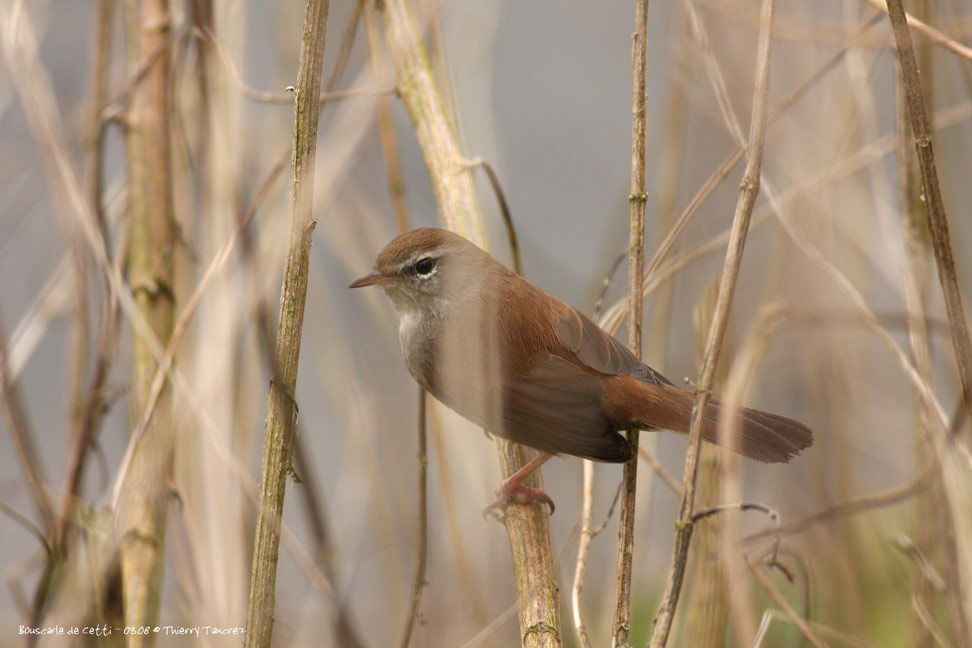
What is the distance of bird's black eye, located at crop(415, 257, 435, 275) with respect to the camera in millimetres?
2854

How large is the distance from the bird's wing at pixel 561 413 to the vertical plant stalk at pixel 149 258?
0.96 meters

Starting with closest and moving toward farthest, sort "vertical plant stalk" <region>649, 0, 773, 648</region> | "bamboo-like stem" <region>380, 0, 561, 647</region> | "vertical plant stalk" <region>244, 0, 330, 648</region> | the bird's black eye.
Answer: "vertical plant stalk" <region>244, 0, 330, 648</region>, "vertical plant stalk" <region>649, 0, 773, 648</region>, "bamboo-like stem" <region>380, 0, 561, 647</region>, the bird's black eye

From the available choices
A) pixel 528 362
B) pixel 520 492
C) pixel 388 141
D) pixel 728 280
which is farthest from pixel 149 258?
pixel 728 280

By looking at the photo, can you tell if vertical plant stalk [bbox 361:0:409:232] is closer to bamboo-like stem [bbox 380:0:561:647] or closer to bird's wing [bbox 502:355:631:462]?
bamboo-like stem [bbox 380:0:561:647]

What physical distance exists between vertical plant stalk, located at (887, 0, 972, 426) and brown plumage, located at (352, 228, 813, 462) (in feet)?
2.48

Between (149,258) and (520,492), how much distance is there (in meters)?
1.33

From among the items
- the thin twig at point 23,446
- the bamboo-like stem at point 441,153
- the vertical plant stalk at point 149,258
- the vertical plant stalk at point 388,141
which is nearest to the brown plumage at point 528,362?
the bamboo-like stem at point 441,153

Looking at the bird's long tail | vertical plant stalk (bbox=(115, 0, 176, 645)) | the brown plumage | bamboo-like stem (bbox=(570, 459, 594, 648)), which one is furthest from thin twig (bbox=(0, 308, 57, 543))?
the bird's long tail

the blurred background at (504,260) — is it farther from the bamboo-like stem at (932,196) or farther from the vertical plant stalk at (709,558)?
the bamboo-like stem at (932,196)

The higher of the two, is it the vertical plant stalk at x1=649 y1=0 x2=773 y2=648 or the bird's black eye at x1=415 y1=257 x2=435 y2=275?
the bird's black eye at x1=415 y1=257 x2=435 y2=275

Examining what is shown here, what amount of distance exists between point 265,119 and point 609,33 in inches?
91.1

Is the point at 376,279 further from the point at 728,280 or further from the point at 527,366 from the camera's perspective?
the point at 728,280

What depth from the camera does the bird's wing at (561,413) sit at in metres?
2.55

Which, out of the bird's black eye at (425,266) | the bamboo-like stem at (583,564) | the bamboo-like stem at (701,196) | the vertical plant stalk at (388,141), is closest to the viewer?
the bamboo-like stem at (583,564)
